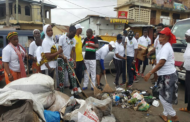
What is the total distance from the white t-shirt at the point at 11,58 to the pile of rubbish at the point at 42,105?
2.24 feet

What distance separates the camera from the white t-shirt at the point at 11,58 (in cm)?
308

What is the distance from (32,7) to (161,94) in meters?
24.1

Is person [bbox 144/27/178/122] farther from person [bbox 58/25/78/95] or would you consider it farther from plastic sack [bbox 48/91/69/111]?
person [bbox 58/25/78/95]

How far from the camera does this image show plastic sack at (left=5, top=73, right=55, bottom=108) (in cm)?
259

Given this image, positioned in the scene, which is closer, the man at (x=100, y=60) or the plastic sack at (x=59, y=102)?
the plastic sack at (x=59, y=102)

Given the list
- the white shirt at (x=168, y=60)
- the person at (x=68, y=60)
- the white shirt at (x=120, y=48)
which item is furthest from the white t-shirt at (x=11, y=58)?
the white shirt at (x=120, y=48)

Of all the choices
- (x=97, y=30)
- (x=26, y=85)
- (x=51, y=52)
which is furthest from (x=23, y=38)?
(x=97, y=30)

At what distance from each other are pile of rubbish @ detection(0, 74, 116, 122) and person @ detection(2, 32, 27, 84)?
616 millimetres

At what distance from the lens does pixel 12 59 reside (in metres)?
3.19

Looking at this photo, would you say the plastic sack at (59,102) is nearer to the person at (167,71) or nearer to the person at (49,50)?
the person at (49,50)

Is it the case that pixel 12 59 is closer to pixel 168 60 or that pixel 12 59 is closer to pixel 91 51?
pixel 91 51

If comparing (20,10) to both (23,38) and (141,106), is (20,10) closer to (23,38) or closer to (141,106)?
(23,38)

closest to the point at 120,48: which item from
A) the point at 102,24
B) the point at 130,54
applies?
the point at 130,54

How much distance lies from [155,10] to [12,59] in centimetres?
2619
